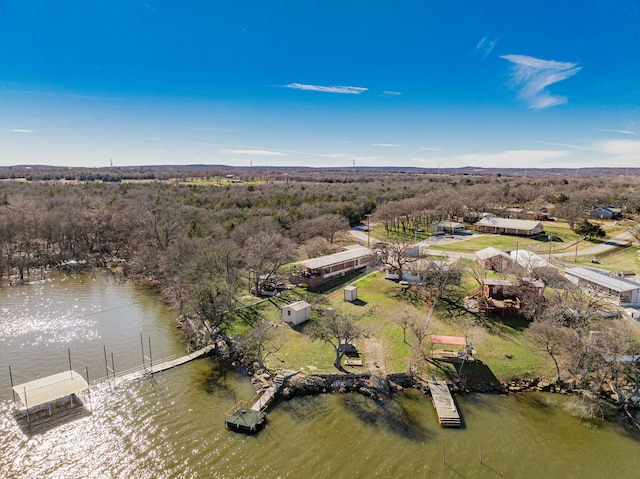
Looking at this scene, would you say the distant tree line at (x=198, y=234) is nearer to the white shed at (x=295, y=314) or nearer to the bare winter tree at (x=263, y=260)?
the bare winter tree at (x=263, y=260)

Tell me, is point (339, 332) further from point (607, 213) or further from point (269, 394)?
point (607, 213)

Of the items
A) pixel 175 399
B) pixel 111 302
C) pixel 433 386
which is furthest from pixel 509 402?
pixel 111 302

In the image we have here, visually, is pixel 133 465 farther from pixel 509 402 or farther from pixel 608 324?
pixel 608 324

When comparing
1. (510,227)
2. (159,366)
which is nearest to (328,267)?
(159,366)

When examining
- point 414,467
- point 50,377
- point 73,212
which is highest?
point 73,212

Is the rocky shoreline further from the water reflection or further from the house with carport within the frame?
the house with carport

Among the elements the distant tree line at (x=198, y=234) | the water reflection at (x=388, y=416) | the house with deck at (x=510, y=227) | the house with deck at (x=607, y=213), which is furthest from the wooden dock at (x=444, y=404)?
the house with deck at (x=607, y=213)
